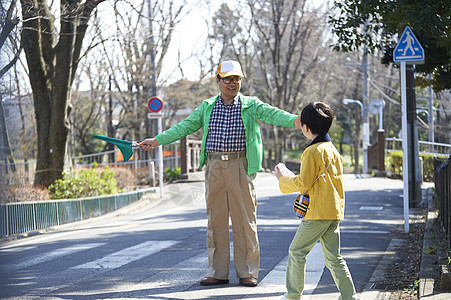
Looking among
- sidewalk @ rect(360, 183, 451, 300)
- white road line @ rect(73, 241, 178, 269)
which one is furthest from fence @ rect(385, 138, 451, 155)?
white road line @ rect(73, 241, 178, 269)

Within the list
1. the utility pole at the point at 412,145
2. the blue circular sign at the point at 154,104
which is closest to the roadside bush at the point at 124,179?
the blue circular sign at the point at 154,104

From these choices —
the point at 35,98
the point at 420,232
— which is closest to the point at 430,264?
the point at 420,232

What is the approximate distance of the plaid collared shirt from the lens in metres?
5.80

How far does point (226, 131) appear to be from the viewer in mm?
5824

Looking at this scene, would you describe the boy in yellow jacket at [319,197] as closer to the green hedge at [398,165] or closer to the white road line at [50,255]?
the white road line at [50,255]

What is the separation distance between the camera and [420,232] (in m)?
9.42

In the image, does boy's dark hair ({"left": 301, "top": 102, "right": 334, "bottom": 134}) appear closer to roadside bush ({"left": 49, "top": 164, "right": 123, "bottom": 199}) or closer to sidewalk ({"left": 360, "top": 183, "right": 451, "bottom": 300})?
sidewalk ({"left": 360, "top": 183, "right": 451, "bottom": 300})

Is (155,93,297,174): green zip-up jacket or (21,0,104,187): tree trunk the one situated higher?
(21,0,104,187): tree trunk

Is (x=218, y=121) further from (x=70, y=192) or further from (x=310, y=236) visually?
(x=70, y=192)

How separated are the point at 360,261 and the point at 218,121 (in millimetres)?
2873

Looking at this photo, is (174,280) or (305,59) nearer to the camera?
(174,280)

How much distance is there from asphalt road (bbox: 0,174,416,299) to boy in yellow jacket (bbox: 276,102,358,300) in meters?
1.00

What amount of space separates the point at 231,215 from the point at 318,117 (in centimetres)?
175

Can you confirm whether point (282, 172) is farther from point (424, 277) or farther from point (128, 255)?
point (128, 255)
